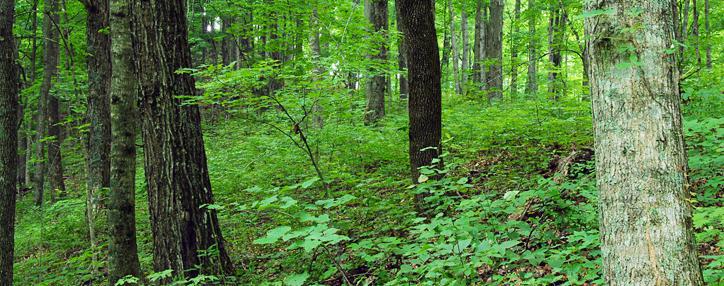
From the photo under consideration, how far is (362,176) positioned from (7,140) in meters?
5.37

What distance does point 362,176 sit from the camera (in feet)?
20.4

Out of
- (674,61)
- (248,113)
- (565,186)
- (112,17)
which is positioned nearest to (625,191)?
(674,61)

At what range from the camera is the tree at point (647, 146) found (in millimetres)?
2115

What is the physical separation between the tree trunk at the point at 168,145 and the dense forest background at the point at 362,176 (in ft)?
0.13

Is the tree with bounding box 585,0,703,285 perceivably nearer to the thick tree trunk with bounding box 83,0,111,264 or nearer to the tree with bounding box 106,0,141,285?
the tree with bounding box 106,0,141,285

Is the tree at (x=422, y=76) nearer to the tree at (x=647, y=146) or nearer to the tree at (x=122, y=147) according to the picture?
the tree at (x=122, y=147)

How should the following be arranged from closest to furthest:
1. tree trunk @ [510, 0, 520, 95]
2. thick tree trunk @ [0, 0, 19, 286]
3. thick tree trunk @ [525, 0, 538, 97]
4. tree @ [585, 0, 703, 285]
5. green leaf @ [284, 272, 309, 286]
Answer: tree @ [585, 0, 703, 285] → green leaf @ [284, 272, 309, 286] → thick tree trunk @ [0, 0, 19, 286] → tree trunk @ [510, 0, 520, 95] → thick tree trunk @ [525, 0, 538, 97]

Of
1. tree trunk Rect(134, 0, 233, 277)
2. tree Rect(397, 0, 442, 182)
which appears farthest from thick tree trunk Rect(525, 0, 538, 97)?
tree trunk Rect(134, 0, 233, 277)

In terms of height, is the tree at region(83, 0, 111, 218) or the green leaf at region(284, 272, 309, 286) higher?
the tree at region(83, 0, 111, 218)

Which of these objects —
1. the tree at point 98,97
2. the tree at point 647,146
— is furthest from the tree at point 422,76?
the tree at point 98,97

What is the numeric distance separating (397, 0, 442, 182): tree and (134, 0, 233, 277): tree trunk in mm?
2539

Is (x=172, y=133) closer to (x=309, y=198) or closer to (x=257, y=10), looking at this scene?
(x=309, y=198)

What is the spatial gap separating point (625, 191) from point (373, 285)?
7.96ft

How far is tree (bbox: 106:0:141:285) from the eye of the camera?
16.1 feet
